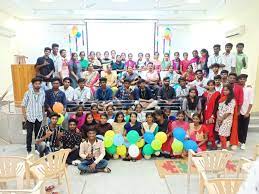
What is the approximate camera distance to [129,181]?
369cm

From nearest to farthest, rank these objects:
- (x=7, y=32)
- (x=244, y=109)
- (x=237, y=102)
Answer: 1. (x=237, y=102)
2. (x=244, y=109)
3. (x=7, y=32)

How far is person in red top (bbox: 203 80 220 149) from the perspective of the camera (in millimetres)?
4809

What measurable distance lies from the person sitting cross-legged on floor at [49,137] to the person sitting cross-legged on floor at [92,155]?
1.91 ft

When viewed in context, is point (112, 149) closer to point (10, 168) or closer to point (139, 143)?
point (139, 143)

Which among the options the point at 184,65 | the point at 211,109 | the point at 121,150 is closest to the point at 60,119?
the point at 121,150

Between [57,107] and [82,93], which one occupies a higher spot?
[82,93]

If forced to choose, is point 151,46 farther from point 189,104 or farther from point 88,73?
point 189,104

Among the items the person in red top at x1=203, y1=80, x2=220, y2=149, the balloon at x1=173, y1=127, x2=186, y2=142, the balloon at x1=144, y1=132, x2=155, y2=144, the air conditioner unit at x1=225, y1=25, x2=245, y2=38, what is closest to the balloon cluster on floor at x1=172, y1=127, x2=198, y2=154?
the balloon at x1=173, y1=127, x2=186, y2=142

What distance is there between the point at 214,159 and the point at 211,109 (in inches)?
79.5

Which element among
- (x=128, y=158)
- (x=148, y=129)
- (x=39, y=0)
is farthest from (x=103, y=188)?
(x=39, y=0)

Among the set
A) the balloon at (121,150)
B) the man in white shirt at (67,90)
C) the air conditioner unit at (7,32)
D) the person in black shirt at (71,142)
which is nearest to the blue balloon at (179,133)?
the balloon at (121,150)

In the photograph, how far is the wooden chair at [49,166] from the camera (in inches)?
106

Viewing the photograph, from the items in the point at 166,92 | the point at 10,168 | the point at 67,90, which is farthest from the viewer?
the point at 166,92

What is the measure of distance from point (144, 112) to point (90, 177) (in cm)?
170
